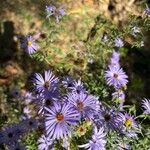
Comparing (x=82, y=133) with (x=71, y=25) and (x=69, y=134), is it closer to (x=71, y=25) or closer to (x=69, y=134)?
(x=69, y=134)

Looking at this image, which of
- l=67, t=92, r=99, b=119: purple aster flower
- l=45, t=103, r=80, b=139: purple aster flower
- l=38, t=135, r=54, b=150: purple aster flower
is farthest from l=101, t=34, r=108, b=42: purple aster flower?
l=45, t=103, r=80, b=139: purple aster flower

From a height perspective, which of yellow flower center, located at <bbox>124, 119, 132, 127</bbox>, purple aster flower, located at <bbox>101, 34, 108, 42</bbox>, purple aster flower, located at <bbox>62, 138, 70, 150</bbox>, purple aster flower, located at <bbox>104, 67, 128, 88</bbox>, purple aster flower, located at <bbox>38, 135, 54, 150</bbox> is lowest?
purple aster flower, located at <bbox>62, 138, 70, 150</bbox>

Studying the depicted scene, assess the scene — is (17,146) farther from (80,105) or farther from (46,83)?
(80,105)

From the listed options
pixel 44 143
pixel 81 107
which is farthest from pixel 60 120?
pixel 44 143

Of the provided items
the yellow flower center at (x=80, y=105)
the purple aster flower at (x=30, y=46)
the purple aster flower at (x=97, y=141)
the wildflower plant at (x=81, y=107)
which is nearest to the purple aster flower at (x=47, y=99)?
the wildflower plant at (x=81, y=107)

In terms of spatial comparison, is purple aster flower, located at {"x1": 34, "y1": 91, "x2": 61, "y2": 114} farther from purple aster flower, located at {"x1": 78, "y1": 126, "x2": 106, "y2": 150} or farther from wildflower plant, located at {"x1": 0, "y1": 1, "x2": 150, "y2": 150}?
purple aster flower, located at {"x1": 78, "y1": 126, "x2": 106, "y2": 150}

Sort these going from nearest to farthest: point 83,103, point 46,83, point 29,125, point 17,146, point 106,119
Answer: point 83,103, point 106,119, point 46,83, point 17,146, point 29,125
